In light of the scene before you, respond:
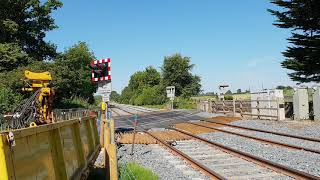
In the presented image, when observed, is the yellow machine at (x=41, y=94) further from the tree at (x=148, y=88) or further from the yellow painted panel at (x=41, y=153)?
the tree at (x=148, y=88)

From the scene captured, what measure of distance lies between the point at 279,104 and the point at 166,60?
2374 inches

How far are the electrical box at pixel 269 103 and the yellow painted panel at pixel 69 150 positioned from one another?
21292 mm

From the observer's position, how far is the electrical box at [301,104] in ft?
90.6

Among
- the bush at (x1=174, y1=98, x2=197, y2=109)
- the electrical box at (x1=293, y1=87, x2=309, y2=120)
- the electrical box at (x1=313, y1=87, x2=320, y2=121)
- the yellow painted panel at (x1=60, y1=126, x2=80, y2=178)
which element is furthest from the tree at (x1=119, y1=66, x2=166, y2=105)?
the yellow painted panel at (x1=60, y1=126, x2=80, y2=178)

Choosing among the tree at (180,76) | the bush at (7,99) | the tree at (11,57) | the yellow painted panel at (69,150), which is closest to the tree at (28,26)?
the tree at (11,57)

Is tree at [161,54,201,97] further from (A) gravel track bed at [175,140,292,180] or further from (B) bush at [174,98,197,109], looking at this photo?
(A) gravel track bed at [175,140,292,180]

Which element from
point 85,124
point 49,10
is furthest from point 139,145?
point 49,10

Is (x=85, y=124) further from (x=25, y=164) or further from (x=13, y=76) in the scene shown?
(x=13, y=76)

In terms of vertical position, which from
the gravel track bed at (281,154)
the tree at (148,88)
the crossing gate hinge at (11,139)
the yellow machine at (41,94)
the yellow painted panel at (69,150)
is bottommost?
the gravel track bed at (281,154)

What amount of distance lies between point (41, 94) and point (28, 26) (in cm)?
3049

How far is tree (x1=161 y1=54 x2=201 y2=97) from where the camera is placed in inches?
3344

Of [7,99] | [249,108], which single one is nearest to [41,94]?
[7,99]

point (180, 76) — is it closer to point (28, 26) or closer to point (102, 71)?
point (28, 26)

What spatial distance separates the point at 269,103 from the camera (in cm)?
2998
